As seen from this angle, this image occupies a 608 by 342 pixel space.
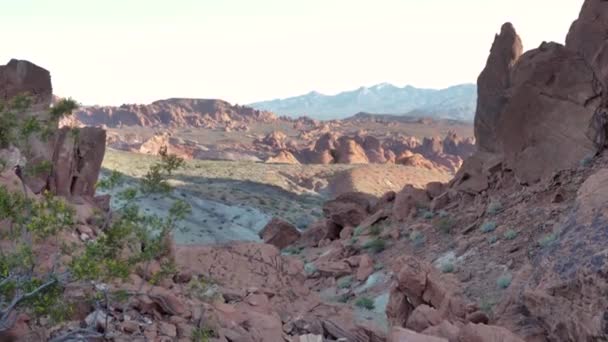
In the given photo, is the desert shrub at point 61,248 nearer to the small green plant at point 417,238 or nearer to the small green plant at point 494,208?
the small green plant at point 417,238

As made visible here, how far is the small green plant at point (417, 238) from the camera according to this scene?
66.0 ft

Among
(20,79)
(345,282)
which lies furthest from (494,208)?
(20,79)

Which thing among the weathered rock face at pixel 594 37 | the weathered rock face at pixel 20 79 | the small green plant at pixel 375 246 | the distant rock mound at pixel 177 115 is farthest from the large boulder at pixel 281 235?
the distant rock mound at pixel 177 115

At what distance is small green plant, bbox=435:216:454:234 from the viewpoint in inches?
788

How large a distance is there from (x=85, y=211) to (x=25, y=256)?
8.51 metres

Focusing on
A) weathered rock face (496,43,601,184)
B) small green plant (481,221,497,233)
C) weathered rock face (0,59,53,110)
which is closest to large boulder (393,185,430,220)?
weathered rock face (496,43,601,184)

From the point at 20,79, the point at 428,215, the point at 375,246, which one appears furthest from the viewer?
the point at 428,215

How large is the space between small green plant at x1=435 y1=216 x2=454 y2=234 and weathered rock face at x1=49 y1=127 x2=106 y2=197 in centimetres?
1111

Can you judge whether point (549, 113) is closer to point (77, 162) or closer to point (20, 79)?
point (77, 162)

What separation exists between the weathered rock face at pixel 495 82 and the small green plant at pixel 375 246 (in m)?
5.98

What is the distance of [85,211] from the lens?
1538 centimetres

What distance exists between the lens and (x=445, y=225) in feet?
66.1

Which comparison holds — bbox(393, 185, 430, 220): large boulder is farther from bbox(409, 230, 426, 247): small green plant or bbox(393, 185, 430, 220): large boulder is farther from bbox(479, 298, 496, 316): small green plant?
bbox(479, 298, 496, 316): small green plant

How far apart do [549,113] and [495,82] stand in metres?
4.53
